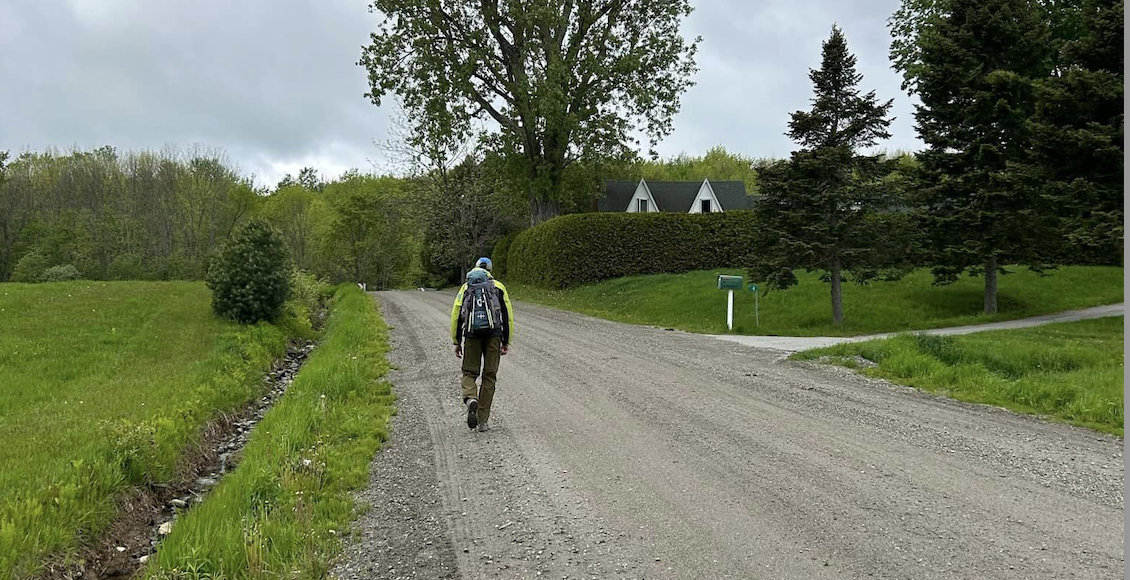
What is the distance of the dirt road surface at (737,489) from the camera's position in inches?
144

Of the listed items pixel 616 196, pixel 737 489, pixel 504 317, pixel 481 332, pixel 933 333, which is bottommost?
pixel 737 489

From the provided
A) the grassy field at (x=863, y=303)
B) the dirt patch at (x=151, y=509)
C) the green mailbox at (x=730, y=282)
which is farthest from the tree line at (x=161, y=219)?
the dirt patch at (x=151, y=509)

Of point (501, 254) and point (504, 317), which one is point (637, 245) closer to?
point (501, 254)

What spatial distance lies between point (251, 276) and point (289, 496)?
1238cm

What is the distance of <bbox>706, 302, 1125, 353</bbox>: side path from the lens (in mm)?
A: 12625

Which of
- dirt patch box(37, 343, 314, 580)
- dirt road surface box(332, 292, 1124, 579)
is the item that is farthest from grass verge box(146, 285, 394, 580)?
dirt patch box(37, 343, 314, 580)

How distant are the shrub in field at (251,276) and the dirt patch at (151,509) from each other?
283 inches

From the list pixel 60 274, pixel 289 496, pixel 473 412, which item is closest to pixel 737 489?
pixel 473 412

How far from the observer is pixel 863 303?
18.2 metres

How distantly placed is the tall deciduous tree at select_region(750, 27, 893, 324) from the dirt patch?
11.8m

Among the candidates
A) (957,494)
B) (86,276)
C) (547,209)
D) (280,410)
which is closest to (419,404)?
(280,410)

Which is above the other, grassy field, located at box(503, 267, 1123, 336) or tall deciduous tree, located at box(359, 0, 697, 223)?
tall deciduous tree, located at box(359, 0, 697, 223)

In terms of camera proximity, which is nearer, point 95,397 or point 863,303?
point 95,397

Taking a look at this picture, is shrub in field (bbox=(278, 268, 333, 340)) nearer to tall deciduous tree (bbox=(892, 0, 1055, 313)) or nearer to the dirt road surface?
the dirt road surface
